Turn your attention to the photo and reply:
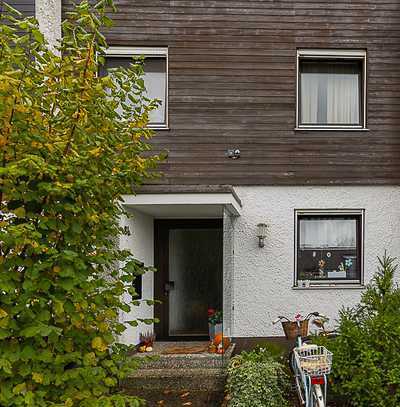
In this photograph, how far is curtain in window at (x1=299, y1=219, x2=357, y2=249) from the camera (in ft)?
31.0

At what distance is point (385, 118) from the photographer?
30.8 ft

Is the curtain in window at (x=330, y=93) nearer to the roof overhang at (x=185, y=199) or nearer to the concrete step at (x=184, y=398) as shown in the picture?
the roof overhang at (x=185, y=199)

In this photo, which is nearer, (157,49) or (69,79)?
(69,79)

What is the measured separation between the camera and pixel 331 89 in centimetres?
975

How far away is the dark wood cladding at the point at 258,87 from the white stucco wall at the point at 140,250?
4.32ft

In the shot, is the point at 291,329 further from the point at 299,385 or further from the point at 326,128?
the point at 326,128

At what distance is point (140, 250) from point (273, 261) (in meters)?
2.32

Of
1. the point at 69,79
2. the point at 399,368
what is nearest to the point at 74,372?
the point at 69,79

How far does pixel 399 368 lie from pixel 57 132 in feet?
15.3

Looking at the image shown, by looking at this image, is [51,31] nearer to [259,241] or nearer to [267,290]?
[259,241]

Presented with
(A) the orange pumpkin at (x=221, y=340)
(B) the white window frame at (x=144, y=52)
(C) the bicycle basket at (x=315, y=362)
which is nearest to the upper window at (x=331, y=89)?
(B) the white window frame at (x=144, y=52)

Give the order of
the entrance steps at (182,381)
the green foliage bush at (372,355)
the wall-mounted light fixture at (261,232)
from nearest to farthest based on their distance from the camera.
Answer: the green foliage bush at (372,355) < the entrance steps at (182,381) < the wall-mounted light fixture at (261,232)

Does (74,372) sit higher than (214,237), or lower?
lower

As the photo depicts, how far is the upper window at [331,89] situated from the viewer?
952 centimetres
